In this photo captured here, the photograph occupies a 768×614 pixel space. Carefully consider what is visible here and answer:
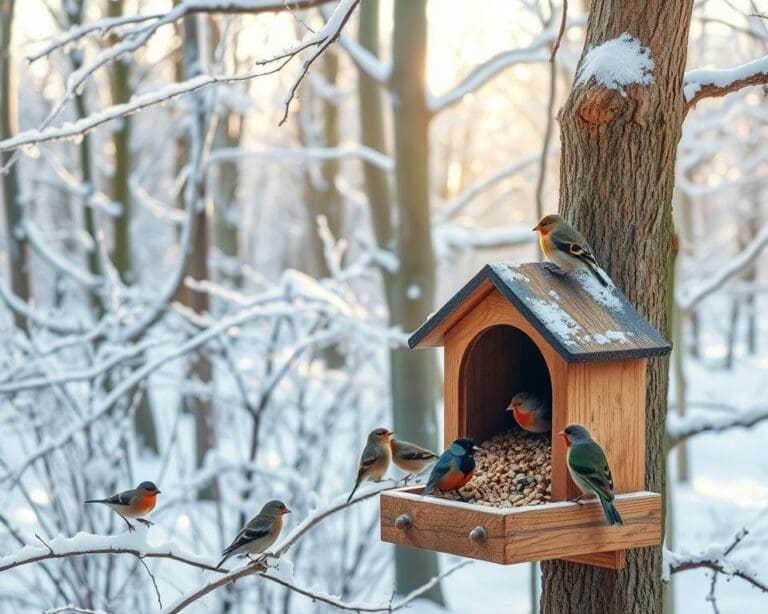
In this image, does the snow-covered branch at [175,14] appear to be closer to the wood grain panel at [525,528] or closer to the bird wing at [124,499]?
the bird wing at [124,499]

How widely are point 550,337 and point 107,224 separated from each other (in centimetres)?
2474

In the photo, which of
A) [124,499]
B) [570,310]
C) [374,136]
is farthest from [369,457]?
[374,136]

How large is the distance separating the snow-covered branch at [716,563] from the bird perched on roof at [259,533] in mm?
1624

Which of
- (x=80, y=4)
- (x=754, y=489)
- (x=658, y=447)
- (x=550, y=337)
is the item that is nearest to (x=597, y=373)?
(x=550, y=337)

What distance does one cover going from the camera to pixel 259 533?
14.9ft

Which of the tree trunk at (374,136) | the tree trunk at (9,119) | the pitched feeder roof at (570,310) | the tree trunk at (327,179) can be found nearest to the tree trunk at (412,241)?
the tree trunk at (374,136)

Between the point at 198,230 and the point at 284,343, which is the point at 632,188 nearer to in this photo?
the point at 284,343

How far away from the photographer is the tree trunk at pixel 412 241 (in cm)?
863

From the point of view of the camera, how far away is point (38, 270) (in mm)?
29219

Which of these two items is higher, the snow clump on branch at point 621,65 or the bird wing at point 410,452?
the snow clump on branch at point 621,65

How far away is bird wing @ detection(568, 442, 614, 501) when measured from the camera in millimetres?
3059

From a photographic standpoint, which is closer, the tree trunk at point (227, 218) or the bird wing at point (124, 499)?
the bird wing at point (124, 499)

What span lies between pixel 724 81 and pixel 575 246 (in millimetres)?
976

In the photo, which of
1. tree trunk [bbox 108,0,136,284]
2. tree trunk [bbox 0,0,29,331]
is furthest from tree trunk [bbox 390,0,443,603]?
tree trunk [bbox 108,0,136,284]
